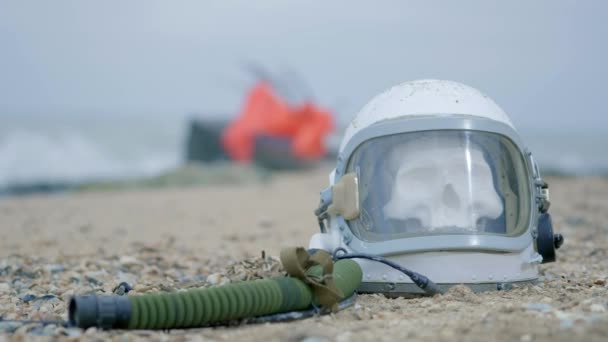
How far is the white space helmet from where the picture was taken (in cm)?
406

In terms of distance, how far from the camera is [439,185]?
13.7ft

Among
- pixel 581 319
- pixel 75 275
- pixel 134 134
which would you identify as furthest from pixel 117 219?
pixel 134 134

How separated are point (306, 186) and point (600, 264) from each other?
33.8 ft

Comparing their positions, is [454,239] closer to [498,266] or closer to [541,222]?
[498,266]

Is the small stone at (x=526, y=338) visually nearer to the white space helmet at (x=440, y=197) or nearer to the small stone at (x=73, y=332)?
the white space helmet at (x=440, y=197)

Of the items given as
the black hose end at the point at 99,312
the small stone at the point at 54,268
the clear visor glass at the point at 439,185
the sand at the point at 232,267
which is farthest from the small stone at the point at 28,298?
the clear visor glass at the point at 439,185

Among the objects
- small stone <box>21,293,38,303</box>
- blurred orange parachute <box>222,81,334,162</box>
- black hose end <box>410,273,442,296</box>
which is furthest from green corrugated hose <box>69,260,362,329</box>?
blurred orange parachute <box>222,81,334,162</box>

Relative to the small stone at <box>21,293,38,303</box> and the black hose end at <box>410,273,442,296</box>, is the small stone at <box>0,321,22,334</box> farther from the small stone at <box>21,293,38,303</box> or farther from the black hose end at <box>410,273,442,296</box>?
the black hose end at <box>410,273,442,296</box>

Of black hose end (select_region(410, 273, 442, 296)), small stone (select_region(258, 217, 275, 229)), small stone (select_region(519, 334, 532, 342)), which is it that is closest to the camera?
small stone (select_region(519, 334, 532, 342))

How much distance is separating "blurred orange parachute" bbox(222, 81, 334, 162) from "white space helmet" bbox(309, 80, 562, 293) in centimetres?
1697

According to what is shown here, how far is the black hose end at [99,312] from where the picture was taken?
320cm

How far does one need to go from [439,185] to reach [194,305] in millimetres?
1397

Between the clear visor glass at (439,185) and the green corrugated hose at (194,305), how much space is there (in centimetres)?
69

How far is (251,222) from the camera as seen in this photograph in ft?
31.6
